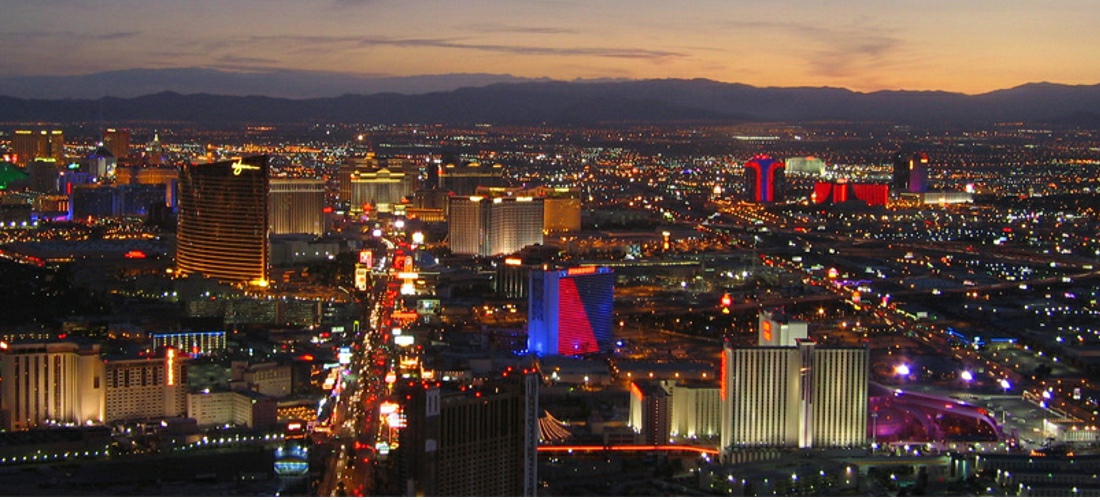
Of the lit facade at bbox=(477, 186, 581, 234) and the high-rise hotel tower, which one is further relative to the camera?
the lit facade at bbox=(477, 186, 581, 234)

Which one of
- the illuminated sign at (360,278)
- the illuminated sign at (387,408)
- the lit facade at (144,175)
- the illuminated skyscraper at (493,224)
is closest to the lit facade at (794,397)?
the illuminated sign at (387,408)

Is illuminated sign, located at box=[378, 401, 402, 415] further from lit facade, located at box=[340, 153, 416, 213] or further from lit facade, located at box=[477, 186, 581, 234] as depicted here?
lit facade, located at box=[340, 153, 416, 213]

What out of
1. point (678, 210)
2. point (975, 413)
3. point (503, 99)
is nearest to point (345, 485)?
point (975, 413)

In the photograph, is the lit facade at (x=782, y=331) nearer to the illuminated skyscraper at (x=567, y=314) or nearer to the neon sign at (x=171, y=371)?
the illuminated skyscraper at (x=567, y=314)

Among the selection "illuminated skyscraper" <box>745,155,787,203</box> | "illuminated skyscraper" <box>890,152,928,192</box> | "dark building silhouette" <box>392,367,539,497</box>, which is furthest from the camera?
"illuminated skyscraper" <box>890,152,928,192</box>

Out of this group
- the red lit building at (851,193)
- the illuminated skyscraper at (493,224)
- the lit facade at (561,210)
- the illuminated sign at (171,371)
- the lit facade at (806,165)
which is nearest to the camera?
the illuminated sign at (171,371)

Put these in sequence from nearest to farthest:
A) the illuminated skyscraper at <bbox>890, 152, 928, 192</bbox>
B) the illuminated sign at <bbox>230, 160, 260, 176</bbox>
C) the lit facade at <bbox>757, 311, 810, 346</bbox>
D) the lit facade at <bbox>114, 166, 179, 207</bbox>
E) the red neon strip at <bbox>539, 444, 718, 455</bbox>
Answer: the red neon strip at <bbox>539, 444, 718, 455</bbox>, the lit facade at <bbox>757, 311, 810, 346</bbox>, the illuminated sign at <bbox>230, 160, 260, 176</bbox>, the lit facade at <bbox>114, 166, 179, 207</bbox>, the illuminated skyscraper at <bbox>890, 152, 928, 192</bbox>

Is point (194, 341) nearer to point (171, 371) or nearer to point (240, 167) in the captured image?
point (171, 371)

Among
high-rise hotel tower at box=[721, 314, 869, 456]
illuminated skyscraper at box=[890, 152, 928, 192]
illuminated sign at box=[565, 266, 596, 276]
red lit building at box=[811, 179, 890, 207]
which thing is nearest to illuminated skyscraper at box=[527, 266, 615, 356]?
illuminated sign at box=[565, 266, 596, 276]
